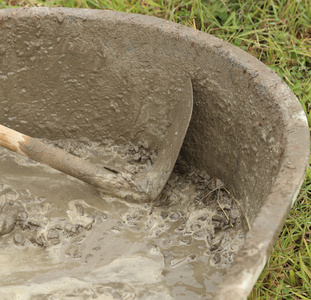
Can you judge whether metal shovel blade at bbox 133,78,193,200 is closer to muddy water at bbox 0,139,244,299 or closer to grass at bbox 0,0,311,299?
muddy water at bbox 0,139,244,299

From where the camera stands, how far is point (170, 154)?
6.88ft

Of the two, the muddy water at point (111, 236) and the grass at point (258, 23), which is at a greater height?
the grass at point (258, 23)

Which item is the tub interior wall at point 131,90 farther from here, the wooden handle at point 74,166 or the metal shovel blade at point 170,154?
the wooden handle at point 74,166

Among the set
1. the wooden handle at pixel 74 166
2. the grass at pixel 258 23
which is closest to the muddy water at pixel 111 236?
the wooden handle at pixel 74 166

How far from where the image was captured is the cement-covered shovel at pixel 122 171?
78.7 inches

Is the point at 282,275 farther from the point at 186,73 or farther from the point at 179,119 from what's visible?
the point at 186,73

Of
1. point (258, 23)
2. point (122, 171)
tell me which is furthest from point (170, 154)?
point (258, 23)

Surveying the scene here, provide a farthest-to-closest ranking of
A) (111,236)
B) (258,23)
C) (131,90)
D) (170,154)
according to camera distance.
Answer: (258,23), (131,90), (170,154), (111,236)

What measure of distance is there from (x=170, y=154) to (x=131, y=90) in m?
0.36

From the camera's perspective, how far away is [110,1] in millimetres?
2850

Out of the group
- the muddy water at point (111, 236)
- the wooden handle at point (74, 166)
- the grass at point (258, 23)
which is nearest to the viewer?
the muddy water at point (111, 236)

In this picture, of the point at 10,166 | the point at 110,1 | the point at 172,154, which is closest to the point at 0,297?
the point at 10,166

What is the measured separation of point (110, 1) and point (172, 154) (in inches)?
48.6

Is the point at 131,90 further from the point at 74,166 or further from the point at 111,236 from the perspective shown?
the point at 111,236
